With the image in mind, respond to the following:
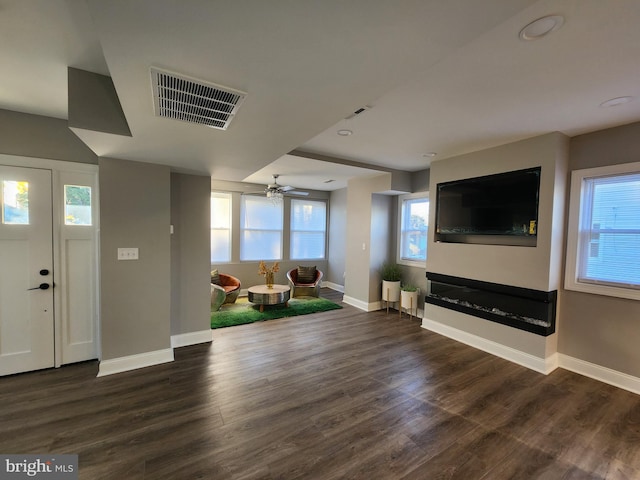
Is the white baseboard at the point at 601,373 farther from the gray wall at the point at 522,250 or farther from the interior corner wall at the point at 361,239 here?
the interior corner wall at the point at 361,239

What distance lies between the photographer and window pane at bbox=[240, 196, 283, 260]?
6508mm

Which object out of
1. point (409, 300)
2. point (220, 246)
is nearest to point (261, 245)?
point (220, 246)

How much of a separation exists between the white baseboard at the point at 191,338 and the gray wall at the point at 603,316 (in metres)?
4.45

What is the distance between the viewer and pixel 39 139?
9.13ft

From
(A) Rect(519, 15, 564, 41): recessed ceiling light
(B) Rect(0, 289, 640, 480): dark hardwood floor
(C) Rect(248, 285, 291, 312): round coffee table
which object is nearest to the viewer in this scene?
(A) Rect(519, 15, 564, 41): recessed ceiling light

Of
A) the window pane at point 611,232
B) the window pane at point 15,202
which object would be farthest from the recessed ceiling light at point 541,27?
the window pane at point 15,202

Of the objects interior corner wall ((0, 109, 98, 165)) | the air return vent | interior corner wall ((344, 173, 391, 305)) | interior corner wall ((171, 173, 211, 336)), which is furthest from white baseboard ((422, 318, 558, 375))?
interior corner wall ((0, 109, 98, 165))

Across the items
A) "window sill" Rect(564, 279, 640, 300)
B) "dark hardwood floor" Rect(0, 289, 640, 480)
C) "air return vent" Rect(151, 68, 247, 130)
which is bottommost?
"dark hardwood floor" Rect(0, 289, 640, 480)

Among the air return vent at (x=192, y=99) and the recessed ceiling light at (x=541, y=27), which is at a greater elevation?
the recessed ceiling light at (x=541, y=27)

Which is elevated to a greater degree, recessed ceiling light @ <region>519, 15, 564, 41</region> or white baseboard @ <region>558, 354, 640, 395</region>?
recessed ceiling light @ <region>519, 15, 564, 41</region>

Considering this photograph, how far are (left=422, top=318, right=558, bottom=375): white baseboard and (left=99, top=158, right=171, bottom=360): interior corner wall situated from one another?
383 centimetres

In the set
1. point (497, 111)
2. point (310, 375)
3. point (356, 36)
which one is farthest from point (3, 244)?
point (497, 111)

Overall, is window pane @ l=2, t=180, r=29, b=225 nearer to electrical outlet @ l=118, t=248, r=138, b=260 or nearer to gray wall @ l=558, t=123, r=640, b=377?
electrical outlet @ l=118, t=248, r=138, b=260

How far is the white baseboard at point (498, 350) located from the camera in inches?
122
